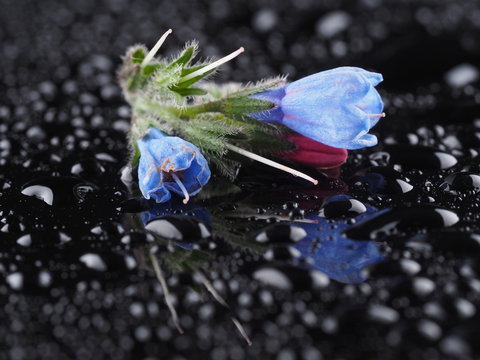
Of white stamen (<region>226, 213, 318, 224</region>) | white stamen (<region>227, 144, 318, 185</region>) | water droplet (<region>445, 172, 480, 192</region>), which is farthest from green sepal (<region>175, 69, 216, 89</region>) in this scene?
water droplet (<region>445, 172, 480, 192</region>)

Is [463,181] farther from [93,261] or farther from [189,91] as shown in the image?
[93,261]

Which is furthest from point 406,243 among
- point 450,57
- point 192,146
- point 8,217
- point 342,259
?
point 450,57

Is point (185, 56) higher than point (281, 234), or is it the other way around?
point (185, 56)

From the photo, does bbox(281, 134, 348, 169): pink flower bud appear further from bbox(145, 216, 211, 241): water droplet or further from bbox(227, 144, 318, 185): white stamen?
bbox(145, 216, 211, 241): water droplet

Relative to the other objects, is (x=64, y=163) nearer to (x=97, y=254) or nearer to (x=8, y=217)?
(x=8, y=217)

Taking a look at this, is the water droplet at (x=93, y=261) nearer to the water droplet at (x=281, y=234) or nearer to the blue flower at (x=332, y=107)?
the water droplet at (x=281, y=234)

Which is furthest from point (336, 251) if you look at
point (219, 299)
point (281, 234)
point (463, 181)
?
point (463, 181)
